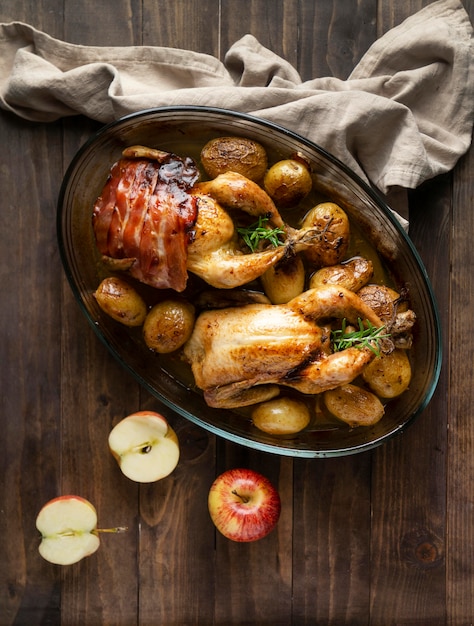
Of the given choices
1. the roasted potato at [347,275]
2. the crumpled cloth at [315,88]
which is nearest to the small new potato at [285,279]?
the roasted potato at [347,275]

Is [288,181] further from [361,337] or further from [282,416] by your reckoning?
[282,416]

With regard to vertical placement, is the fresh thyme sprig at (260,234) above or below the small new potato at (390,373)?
above

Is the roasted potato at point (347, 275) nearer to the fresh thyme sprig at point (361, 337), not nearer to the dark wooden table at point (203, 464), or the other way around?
the fresh thyme sprig at point (361, 337)

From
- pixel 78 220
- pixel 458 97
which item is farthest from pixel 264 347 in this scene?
pixel 458 97

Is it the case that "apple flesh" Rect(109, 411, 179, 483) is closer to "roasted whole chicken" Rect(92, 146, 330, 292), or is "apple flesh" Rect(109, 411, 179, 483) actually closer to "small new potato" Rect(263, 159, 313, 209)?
"roasted whole chicken" Rect(92, 146, 330, 292)

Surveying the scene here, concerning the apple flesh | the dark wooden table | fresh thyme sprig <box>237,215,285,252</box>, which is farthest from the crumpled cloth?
the apple flesh

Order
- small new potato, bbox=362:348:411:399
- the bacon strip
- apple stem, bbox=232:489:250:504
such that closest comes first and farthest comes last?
1. the bacon strip
2. small new potato, bbox=362:348:411:399
3. apple stem, bbox=232:489:250:504
